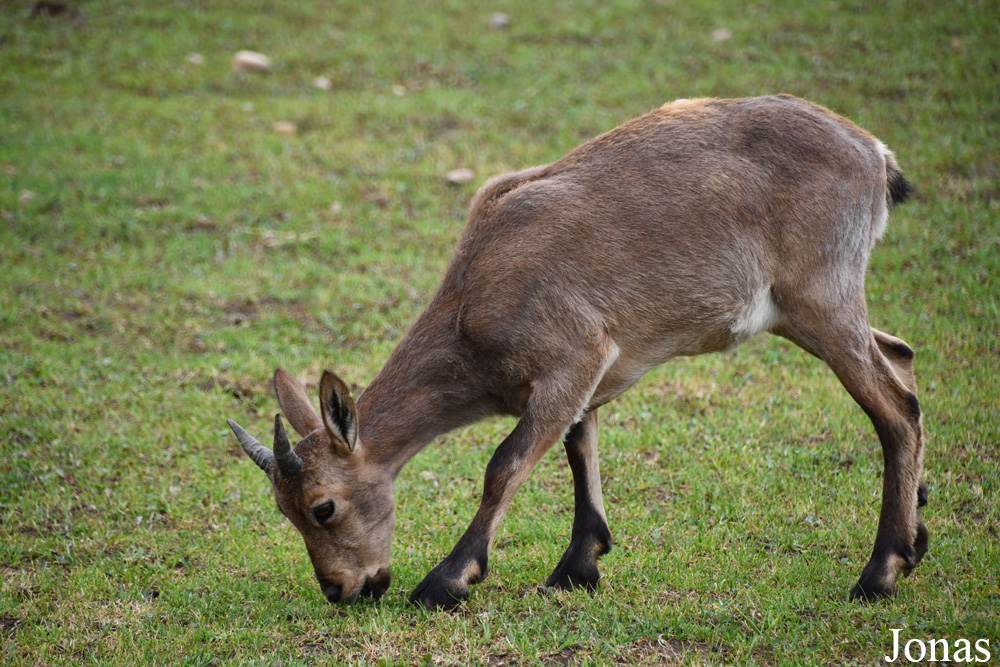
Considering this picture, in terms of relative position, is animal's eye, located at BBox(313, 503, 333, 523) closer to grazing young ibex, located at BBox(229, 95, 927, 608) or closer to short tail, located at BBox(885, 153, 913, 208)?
grazing young ibex, located at BBox(229, 95, 927, 608)

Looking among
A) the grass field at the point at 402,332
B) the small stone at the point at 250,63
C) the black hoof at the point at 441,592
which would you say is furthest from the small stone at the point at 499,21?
the black hoof at the point at 441,592

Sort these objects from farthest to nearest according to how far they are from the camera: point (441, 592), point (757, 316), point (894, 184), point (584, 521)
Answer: point (894, 184), point (584, 521), point (757, 316), point (441, 592)

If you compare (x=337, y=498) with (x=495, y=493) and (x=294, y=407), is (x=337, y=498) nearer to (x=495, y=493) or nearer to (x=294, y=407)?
(x=294, y=407)

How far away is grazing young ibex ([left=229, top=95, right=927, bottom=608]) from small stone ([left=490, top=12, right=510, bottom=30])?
1151cm

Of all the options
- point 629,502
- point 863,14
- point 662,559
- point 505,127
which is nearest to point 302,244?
point 505,127

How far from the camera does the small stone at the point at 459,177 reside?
12297 millimetres

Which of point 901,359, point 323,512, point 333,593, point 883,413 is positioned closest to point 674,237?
point 883,413

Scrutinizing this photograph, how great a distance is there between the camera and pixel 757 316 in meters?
5.76

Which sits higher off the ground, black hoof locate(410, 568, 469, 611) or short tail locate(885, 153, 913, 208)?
short tail locate(885, 153, 913, 208)

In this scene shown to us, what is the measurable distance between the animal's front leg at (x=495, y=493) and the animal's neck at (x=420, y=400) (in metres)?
0.47

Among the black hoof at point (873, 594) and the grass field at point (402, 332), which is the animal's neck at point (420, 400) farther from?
the black hoof at point (873, 594)

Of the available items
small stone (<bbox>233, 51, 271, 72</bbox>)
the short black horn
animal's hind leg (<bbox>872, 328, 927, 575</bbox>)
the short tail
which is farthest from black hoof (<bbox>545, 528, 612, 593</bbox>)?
small stone (<bbox>233, 51, 271, 72</bbox>)

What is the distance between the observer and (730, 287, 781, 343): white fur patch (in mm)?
5719

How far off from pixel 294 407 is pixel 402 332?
376cm
